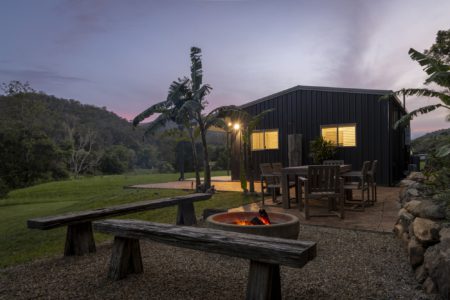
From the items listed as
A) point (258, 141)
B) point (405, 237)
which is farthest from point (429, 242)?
point (258, 141)

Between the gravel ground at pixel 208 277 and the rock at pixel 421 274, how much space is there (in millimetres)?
61

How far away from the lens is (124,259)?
9.68ft

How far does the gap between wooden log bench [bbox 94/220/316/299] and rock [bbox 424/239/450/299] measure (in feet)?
3.23

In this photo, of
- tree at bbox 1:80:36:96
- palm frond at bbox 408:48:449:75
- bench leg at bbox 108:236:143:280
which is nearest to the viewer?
bench leg at bbox 108:236:143:280

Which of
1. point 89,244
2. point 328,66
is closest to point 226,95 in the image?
point 328,66

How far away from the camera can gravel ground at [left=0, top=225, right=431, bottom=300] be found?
254 cm

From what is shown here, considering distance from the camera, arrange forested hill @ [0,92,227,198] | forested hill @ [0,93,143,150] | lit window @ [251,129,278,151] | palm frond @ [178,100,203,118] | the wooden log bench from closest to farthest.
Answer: the wooden log bench, palm frond @ [178,100,203,118], lit window @ [251,129,278,151], forested hill @ [0,92,227,198], forested hill @ [0,93,143,150]

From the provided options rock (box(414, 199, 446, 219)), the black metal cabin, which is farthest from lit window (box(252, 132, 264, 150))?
rock (box(414, 199, 446, 219))

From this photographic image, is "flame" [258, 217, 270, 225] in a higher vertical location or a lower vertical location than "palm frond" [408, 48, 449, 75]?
lower

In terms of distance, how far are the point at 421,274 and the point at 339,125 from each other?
9.07 metres

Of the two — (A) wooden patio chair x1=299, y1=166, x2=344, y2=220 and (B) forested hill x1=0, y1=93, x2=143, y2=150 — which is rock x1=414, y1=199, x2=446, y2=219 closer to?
(A) wooden patio chair x1=299, y1=166, x2=344, y2=220

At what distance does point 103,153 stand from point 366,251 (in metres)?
31.3

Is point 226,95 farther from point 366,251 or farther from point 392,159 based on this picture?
point 366,251

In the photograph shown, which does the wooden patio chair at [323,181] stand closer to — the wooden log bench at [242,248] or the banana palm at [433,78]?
the banana palm at [433,78]
